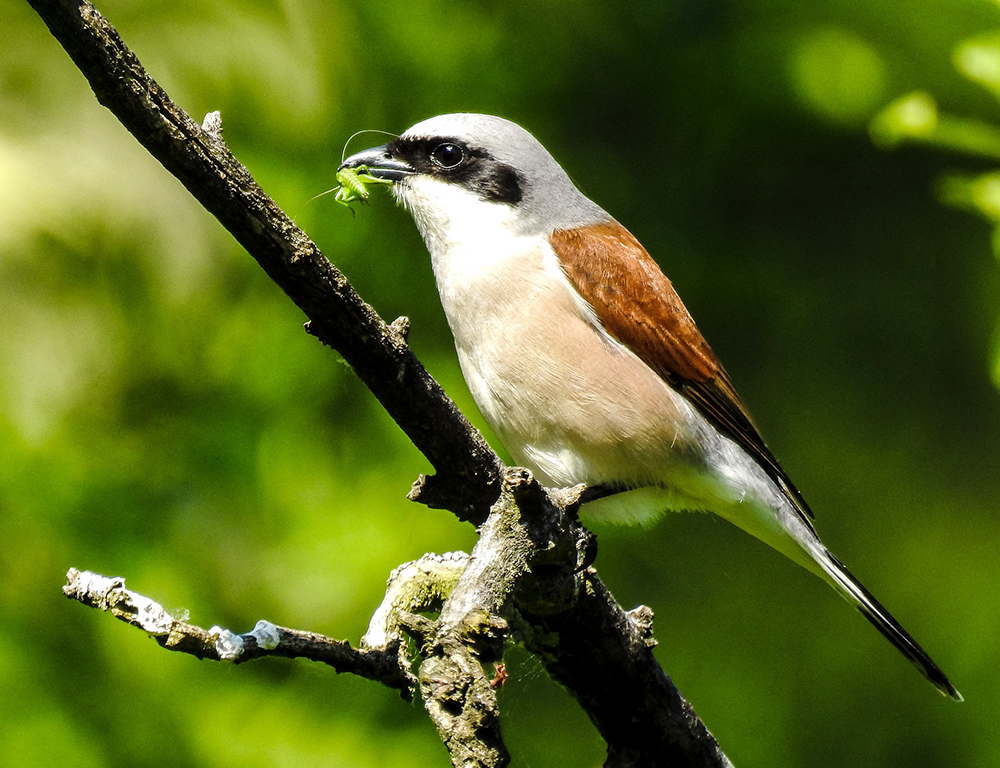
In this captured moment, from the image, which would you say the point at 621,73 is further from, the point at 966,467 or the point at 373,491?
the point at 966,467

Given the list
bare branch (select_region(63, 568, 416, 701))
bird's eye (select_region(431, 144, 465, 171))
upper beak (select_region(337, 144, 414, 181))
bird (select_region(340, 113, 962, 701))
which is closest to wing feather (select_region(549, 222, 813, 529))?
bird (select_region(340, 113, 962, 701))

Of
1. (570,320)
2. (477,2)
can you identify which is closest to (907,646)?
(570,320)

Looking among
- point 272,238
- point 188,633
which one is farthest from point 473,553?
point 272,238

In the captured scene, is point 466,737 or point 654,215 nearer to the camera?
point 466,737

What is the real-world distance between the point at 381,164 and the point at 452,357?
0.68m

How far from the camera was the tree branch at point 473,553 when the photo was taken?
1369 millimetres

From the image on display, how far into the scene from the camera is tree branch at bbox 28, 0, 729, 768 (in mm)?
1369

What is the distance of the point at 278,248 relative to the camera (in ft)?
4.86

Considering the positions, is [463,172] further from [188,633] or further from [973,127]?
[188,633]

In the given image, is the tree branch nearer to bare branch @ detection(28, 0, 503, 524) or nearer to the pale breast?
bare branch @ detection(28, 0, 503, 524)

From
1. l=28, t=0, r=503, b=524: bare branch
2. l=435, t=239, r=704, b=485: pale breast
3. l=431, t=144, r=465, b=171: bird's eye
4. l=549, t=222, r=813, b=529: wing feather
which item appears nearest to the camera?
l=28, t=0, r=503, b=524: bare branch

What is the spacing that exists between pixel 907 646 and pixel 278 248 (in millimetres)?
2004

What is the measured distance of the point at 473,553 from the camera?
5.47 feet

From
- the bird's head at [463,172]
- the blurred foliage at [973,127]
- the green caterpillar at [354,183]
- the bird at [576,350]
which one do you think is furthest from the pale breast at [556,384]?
the blurred foliage at [973,127]
